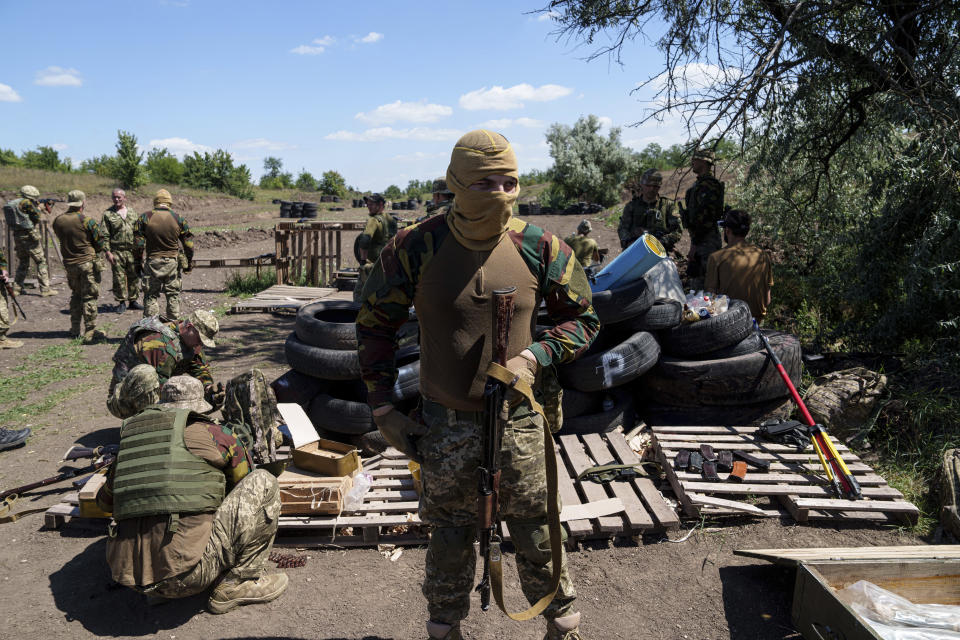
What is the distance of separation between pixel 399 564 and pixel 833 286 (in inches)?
233

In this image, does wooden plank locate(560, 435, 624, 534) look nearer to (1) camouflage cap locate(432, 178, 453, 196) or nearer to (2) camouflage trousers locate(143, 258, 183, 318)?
(1) camouflage cap locate(432, 178, 453, 196)

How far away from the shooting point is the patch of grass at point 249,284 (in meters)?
12.8

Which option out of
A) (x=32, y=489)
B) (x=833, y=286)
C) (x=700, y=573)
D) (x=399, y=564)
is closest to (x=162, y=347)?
(x=32, y=489)

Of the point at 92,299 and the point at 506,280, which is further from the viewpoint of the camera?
the point at 92,299

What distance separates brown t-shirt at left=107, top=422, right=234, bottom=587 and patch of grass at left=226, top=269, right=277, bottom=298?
9964 millimetres

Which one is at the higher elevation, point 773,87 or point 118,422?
point 773,87

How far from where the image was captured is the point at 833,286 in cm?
704

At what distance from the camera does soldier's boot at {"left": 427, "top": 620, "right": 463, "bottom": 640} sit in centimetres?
259

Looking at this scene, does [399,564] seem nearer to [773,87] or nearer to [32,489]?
[32,489]

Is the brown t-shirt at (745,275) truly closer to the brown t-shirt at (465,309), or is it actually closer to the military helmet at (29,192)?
the brown t-shirt at (465,309)

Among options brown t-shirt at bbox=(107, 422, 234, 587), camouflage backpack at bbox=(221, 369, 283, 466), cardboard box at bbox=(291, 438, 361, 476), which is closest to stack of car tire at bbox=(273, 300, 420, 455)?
cardboard box at bbox=(291, 438, 361, 476)

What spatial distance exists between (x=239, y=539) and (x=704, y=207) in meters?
6.28

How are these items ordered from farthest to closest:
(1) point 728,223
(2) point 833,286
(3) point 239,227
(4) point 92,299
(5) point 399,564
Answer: (3) point 239,227 < (4) point 92,299 < (2) point 833,286 < (1) point 728,223 < (5) point 399,564

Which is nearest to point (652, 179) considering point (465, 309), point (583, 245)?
point (583, 245)
